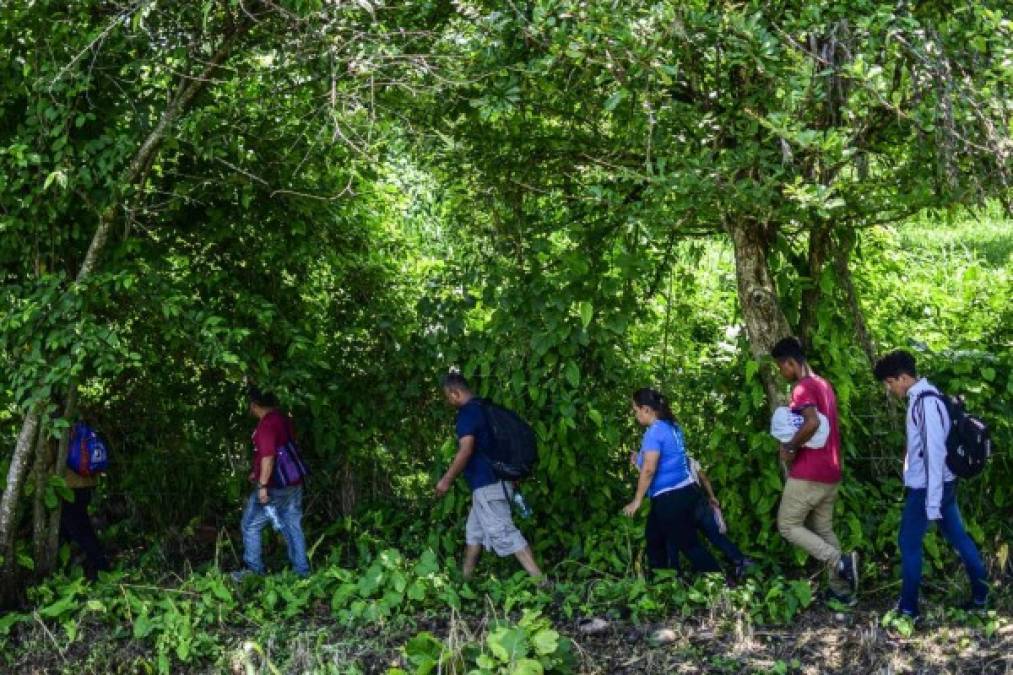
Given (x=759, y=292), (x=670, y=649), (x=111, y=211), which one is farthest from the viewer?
(x=759, y=292)

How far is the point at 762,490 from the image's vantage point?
745 cm

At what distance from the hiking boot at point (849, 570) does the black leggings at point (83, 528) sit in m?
4.61

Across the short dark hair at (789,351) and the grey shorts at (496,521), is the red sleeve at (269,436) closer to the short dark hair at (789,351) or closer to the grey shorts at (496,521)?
the grey shorts at (496,521)

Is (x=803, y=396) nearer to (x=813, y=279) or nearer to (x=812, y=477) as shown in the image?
(x=812, y=477)

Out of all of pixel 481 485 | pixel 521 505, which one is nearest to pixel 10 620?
pixel 481 485

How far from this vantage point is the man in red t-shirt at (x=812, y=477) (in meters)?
6.76

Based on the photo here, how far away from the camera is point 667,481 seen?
7020mm

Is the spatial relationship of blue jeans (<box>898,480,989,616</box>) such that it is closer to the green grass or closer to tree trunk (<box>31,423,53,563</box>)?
tree trunk (<box>31,423,53,563</box>)

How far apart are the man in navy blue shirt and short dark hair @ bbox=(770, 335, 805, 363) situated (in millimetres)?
1765

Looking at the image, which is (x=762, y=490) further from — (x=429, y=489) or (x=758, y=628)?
(x=429, y=489)

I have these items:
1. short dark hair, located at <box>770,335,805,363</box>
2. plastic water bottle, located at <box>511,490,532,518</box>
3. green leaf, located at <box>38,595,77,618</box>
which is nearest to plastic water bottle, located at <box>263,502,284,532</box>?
green leaf, located at <box>38,595,77,618</box>

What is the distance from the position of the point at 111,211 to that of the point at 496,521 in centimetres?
289

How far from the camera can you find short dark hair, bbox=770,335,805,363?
6.79 meters

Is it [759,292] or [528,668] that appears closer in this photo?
[528,668]
